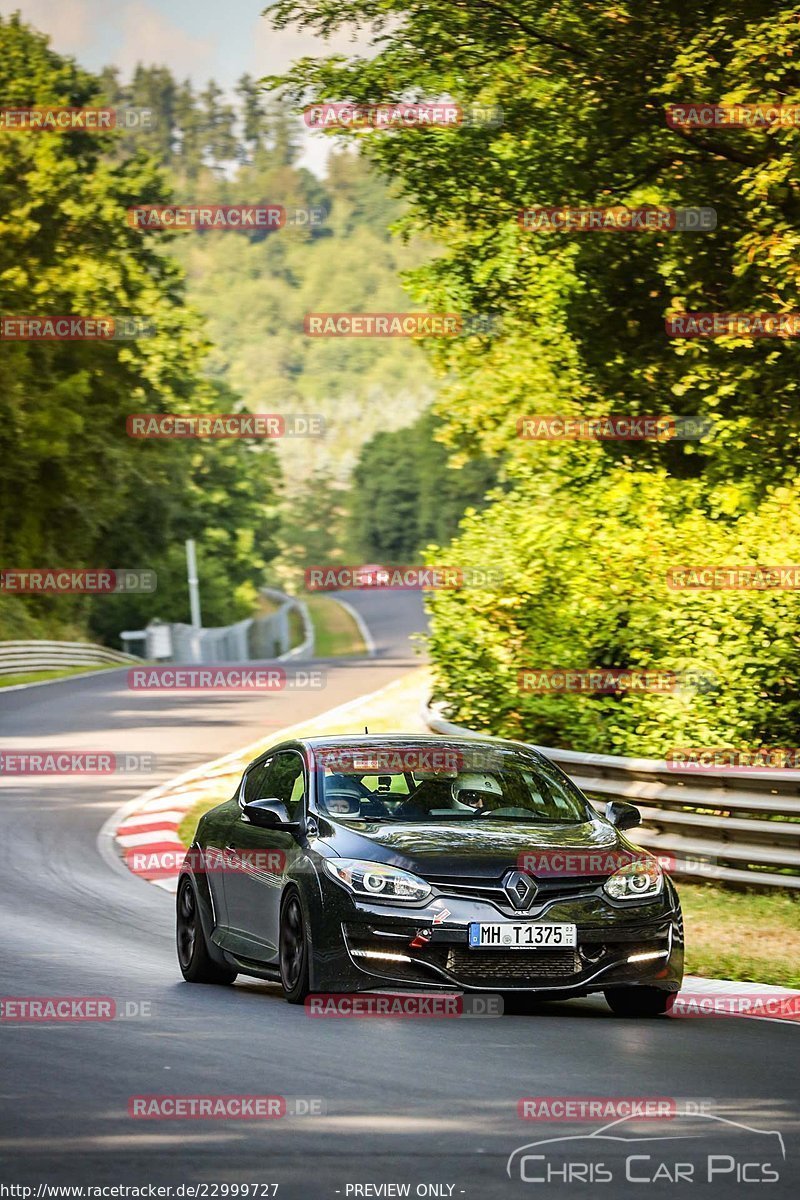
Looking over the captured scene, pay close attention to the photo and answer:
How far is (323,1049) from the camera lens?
334 inches

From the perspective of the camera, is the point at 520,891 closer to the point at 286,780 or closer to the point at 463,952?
the point at 463,952

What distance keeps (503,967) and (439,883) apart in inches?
18.9

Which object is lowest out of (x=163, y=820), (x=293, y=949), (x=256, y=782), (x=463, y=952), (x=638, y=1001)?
(x=163, y=820)

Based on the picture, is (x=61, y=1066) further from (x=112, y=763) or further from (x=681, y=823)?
(x=112, y=763)

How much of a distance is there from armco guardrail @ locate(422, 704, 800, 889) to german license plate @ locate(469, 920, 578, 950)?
185 inches

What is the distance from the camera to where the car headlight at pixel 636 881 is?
9797 millimetres

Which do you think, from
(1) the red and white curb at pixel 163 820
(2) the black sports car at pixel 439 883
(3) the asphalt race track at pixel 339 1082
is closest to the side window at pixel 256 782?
(2) the black sports car at pixel 439 883

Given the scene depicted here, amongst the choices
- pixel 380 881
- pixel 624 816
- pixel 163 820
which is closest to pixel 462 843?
pixel 380 881

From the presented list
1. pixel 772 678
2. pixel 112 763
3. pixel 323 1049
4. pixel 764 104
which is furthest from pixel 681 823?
pixel 112 763

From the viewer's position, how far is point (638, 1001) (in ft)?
33.0

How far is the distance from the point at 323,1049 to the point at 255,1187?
2613mm

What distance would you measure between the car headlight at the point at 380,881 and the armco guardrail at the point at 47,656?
124ft

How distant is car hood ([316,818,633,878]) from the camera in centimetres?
962

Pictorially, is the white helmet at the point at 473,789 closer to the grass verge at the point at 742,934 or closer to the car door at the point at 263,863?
the car door at the point at 263,863
